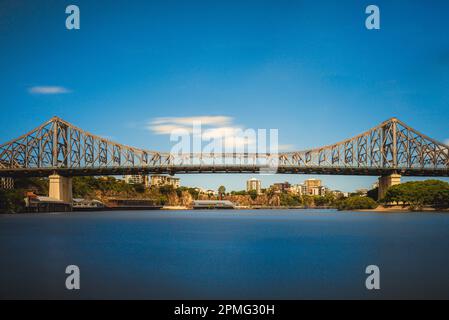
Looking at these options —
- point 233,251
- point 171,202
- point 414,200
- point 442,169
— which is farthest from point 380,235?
point 171,202

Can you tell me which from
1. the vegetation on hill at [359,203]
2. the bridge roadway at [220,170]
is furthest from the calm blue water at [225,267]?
A: the vegetation on hill at [359,203]

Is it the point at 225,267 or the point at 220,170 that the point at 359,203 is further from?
the point at 225,267

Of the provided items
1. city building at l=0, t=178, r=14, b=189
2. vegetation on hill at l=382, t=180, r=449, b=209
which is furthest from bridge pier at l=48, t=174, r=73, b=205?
vegetation on hill at l=382, t=180, r=449, b=209

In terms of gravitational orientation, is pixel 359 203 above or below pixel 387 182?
below

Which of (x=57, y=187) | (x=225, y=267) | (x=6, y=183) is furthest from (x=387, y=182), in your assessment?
(x=225, y=267)

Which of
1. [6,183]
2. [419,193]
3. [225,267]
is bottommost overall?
[225,267]

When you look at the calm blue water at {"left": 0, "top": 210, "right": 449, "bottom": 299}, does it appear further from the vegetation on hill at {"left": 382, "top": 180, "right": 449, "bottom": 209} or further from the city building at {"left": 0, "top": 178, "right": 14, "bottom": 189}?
the city building at {"left": 0, "top": 178, "right": 14, "bottom": 189}

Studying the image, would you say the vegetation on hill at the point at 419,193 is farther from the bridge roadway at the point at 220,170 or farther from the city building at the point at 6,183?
the city building at the point at 6,183

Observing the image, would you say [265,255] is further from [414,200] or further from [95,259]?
[414,200]
